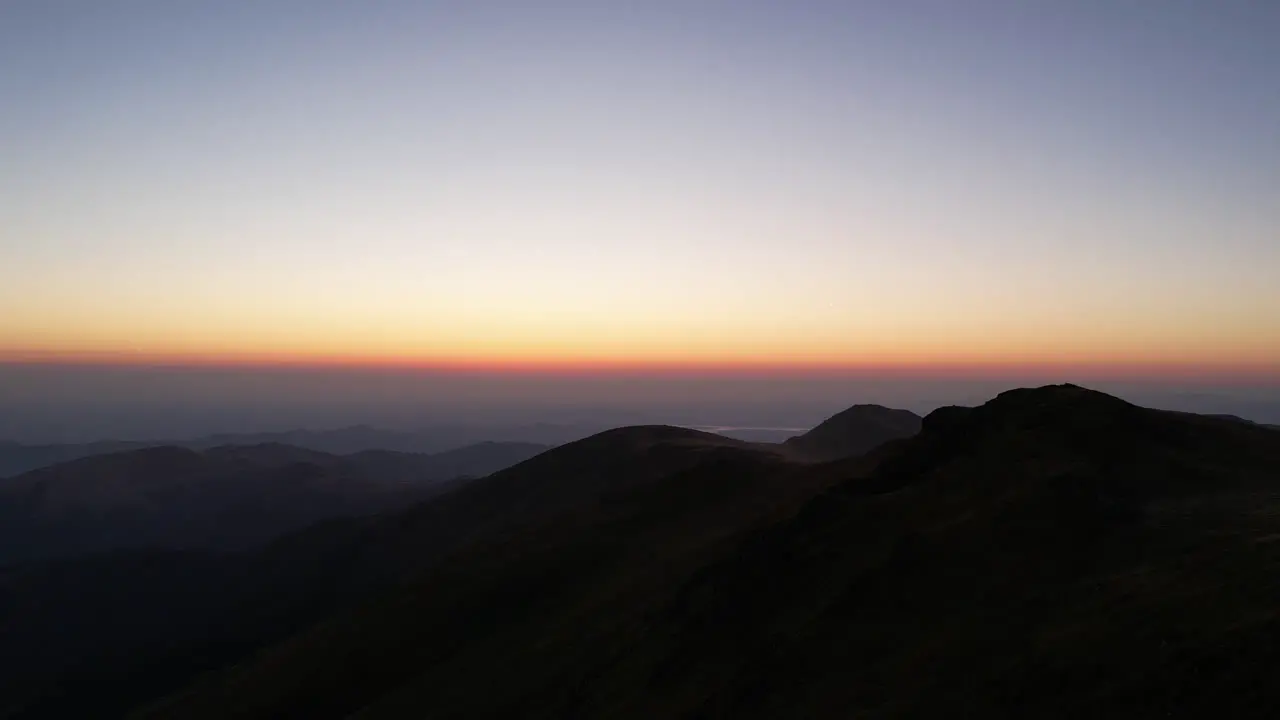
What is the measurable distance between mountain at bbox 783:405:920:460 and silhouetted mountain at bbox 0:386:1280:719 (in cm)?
4234

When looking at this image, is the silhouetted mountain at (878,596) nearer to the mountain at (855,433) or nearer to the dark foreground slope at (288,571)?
the dark foreground slope at (288,571)

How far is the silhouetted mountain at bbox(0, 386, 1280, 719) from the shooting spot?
21.6 m

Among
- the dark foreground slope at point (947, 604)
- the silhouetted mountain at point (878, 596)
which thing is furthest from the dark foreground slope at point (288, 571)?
the dark foreground slope at point (947, 604)

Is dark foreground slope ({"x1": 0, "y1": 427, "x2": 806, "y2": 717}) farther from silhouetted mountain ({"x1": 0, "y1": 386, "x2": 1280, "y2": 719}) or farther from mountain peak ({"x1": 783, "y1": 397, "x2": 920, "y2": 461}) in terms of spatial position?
mountain peak ({"x1": 783, "y1": 397, "x2": 920, "y2": 461})

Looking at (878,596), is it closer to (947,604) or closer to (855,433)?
(947,604)

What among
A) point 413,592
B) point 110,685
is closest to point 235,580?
point 110,685

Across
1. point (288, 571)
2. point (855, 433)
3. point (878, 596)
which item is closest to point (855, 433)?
point (855, 433)

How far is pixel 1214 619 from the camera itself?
20.2 meters

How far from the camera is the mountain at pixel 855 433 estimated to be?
136125 millimetres

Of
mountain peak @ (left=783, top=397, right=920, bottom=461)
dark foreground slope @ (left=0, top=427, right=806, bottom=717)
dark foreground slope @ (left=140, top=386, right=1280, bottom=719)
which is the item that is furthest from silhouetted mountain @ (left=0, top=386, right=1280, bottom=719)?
mountain peak @ (left=783, top=397, right=920, bottom=461)

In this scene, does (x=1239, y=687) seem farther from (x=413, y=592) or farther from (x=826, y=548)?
(x=413, y=592)

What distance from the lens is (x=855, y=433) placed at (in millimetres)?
145000

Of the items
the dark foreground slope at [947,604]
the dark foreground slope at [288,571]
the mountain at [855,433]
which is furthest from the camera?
the mountain at [855,433]

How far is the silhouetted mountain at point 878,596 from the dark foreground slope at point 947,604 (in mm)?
133
